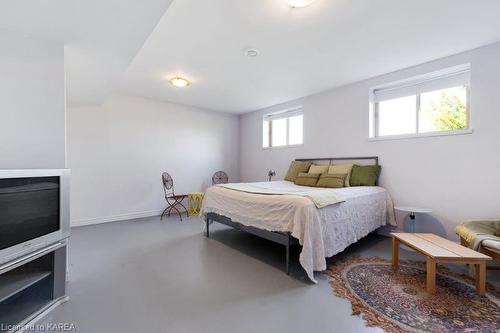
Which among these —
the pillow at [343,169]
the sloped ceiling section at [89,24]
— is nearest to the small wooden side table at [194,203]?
the pillow at [343,169]

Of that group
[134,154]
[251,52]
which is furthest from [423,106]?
[134,154]

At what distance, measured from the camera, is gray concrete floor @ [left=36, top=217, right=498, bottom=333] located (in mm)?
1579

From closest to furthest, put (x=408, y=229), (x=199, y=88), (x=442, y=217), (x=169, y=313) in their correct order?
(x=169, y=313) → (x=442, y=217) → (x=408, y=229) → (x=199, y=88)

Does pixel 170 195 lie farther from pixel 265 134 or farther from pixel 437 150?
pixel 437 150

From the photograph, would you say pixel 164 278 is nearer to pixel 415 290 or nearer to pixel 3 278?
pixel 3 278

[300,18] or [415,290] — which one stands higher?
[300,18]

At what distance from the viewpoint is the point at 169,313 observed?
1.68m

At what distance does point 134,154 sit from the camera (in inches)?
184

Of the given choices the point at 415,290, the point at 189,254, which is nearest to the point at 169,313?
the point at 189,254

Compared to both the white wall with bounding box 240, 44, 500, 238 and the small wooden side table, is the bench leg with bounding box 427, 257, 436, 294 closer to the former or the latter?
the white wall with bounding box 240, 44, 500, 238

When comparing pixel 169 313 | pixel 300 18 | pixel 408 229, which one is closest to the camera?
pixel 169 313

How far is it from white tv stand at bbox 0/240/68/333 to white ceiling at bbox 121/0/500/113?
224 centimetres

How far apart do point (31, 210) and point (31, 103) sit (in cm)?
85

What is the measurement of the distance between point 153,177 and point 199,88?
219cm
